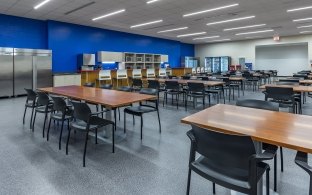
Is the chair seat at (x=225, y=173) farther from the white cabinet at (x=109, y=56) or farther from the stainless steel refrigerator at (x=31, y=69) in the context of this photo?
the white cabinet at (x=109, y=56)

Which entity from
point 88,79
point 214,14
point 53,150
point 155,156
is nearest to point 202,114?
point 155,156

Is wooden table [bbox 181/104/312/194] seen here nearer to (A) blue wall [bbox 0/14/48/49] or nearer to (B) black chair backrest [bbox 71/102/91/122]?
(B) black chair backrest [bbox 71/102/91/122]

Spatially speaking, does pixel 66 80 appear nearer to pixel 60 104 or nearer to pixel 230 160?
pixel 60 104

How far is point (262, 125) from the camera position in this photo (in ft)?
5.38

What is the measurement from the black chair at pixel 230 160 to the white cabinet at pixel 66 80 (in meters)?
8.00

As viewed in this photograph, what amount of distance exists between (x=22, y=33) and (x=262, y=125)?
9286 millimetres

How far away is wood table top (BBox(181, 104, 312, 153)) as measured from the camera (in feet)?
4.31

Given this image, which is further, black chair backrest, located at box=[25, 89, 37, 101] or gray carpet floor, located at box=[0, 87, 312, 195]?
black chair backrest, located at box=[25, 89, 37, 101]

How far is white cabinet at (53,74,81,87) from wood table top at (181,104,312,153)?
7.59 metres

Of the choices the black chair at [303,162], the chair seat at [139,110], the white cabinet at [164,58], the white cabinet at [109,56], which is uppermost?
the white cabinet at [164,58]

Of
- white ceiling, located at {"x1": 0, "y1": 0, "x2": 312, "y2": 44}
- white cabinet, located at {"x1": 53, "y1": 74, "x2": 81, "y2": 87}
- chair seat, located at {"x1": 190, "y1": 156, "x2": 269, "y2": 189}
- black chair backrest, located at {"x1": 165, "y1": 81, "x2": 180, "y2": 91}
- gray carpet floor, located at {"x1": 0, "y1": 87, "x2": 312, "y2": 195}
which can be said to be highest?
white ceiling, located at {"x1": 0, "y1": 0, "x2": 312, "y2": 44}

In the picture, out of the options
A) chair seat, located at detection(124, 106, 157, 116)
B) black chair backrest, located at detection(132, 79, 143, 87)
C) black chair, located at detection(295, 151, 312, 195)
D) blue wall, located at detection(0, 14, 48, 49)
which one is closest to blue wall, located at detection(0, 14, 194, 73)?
blue wall, located at detection(0, 14, 48, 49)

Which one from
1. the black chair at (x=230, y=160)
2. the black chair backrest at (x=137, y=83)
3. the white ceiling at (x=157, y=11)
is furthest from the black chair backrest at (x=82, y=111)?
the white ceiling at (x=157, y=11)

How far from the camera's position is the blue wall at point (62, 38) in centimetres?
810
